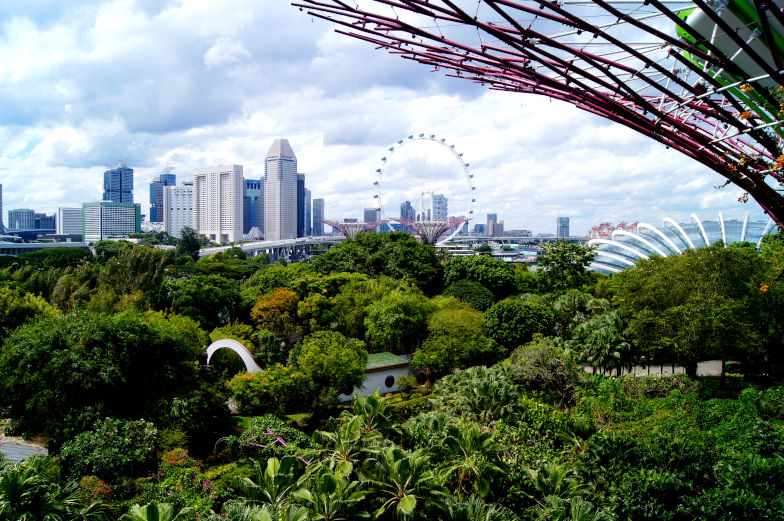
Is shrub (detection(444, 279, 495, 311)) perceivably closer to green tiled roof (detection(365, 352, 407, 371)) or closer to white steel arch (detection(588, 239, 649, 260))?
green tiled roof (detection(365, 352, 407, 371))

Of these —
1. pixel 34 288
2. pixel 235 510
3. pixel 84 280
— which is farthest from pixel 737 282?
pixel 34 288

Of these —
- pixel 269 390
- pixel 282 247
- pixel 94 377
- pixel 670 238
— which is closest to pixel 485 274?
pixel 269 390

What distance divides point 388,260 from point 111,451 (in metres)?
24.6

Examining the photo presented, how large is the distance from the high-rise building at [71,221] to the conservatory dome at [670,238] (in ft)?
581

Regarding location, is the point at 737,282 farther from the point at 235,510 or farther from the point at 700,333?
the point at 235,510

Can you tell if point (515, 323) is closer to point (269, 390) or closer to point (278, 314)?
point (278, 314)

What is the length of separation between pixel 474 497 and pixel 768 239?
86.2 feet

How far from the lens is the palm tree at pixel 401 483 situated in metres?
10.5

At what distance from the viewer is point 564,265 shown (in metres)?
33.2

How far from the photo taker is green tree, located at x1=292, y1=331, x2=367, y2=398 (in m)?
19.5

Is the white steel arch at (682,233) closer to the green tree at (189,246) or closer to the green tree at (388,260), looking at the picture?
the green tree at (388,260)

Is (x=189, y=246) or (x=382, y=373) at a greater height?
(x=189, y=246)

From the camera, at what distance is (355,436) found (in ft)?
41.3

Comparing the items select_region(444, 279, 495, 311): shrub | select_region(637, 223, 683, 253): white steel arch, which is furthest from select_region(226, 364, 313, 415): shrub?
select_region(637, 223, 683, 253): white steel arch
